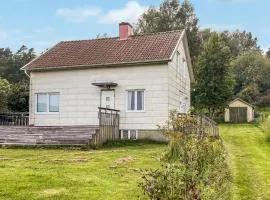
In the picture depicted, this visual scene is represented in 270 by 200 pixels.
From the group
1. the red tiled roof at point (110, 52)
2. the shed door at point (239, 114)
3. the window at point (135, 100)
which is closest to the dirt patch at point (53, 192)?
the red tiled roof at point (110, 52)

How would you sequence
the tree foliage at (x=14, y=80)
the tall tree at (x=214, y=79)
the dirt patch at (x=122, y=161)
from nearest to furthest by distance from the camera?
1. the dirt patch at (x=122, y=161)
2. the tree foliage at (x=14, y=80)
3. the tall tree at (x=214, y=79)

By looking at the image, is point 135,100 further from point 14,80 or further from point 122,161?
point 14,80

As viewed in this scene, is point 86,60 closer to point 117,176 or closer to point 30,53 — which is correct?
point 117,176

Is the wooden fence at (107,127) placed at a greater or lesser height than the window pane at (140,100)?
lesser

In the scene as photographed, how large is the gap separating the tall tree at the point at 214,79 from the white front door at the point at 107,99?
21.7m

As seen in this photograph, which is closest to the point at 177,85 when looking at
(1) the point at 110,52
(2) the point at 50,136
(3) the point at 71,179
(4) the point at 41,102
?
(1) the point at 110,52

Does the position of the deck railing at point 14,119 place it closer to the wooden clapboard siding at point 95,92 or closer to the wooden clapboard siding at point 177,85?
the wooden clapboard siding at point 95,92

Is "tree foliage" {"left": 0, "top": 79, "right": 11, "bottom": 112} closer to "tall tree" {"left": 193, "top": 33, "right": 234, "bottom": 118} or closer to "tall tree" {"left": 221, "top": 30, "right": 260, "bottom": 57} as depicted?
"tall tree" {"left": 193, "top": 33, "right": 234, "bottom": 118}

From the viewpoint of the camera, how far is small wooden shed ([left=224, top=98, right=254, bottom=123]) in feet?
200

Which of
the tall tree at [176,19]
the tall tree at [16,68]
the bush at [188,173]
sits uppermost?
the tall tree at [176,19]

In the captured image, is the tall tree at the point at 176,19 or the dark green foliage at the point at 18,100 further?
the tall tree at the point at 176,19

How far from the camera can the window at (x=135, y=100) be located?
27688 mm

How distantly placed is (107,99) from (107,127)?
2949 millimetres

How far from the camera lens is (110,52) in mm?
29906
